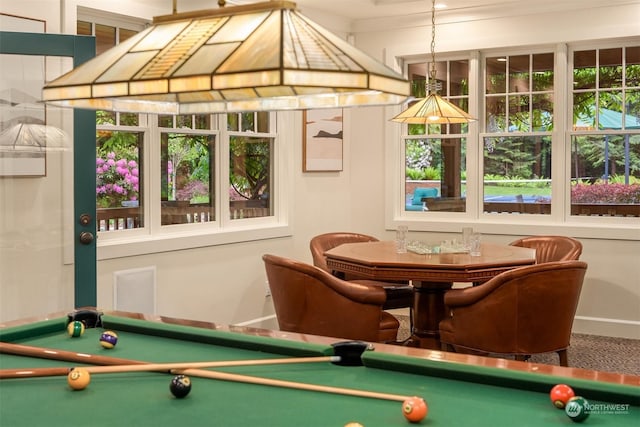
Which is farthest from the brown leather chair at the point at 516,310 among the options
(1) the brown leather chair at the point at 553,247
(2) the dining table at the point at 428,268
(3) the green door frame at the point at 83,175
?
(3) the green door frame at the point at 83,175

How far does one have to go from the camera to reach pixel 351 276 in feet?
18.8

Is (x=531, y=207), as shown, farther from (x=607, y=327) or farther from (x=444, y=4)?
(x=444, y=4)

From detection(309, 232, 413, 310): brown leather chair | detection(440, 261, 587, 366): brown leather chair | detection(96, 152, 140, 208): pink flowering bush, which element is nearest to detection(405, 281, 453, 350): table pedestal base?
detection(309, 232, 413, 310): brown leather chair

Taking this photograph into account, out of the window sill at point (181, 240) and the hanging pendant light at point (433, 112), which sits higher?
the hanging pendant light at point (433, 112)

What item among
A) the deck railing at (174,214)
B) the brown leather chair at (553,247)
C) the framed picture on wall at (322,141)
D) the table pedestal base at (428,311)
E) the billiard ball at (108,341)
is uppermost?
the framed picture on wall at (322,141)

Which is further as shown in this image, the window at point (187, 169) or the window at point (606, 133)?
the window at point (606, 133)

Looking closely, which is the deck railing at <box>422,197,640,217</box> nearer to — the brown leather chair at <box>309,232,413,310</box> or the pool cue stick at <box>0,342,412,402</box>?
the brown leather chair at <box>309,232,413,310</box>

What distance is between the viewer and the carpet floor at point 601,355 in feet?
16.7

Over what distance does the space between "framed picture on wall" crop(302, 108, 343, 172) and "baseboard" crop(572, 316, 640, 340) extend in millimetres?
2539

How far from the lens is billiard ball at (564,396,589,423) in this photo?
1740 mm

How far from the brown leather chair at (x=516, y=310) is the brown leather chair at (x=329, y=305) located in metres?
0.42

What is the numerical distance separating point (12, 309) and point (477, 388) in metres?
3.03

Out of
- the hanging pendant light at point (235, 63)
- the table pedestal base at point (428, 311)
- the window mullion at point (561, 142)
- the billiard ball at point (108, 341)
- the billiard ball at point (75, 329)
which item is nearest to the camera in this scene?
the hanging pendant light at point (235, 63)

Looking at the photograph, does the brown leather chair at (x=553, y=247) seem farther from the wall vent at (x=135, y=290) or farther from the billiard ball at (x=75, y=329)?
the billiard ball at (x=75, y=329)
